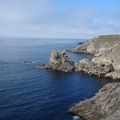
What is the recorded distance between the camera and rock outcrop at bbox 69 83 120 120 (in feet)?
263

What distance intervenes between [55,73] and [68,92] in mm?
41042

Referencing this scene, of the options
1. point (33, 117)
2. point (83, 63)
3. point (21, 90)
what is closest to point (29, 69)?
point (83, 63)

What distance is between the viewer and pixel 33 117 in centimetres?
8194

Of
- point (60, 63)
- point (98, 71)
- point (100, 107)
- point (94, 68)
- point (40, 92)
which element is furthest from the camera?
point (60, 63)

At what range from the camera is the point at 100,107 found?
82.6 m

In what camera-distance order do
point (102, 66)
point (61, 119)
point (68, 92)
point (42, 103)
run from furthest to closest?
point (102, 66) → point (68, 92) → point (42, 103) → point (61, 119)

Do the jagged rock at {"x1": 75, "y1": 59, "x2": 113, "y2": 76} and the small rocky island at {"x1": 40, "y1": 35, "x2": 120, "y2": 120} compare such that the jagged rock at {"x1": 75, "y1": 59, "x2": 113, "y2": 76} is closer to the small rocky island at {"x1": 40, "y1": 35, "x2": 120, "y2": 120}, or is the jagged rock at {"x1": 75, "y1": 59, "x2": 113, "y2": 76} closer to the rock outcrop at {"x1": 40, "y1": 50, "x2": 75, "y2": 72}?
the small rocky island at {"x1": 40, "y1": 35, "x2": 120, "y2": 120}

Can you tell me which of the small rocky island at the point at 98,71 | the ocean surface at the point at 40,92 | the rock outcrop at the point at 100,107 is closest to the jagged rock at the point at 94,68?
the small rocky island at the point at 98,71

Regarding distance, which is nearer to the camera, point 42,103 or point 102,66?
point 42,103

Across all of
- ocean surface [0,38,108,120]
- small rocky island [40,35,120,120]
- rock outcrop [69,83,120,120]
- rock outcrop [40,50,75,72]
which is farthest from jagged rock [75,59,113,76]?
rock outcrop [69,83,120,120]

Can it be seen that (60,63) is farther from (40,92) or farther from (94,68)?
(40,92)

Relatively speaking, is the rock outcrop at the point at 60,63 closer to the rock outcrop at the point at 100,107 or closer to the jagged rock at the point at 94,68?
the jagged rock at the point at 94,68

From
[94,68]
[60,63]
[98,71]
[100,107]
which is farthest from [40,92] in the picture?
[60,63]

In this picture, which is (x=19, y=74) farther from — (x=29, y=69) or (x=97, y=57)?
(x=97, y=57)
